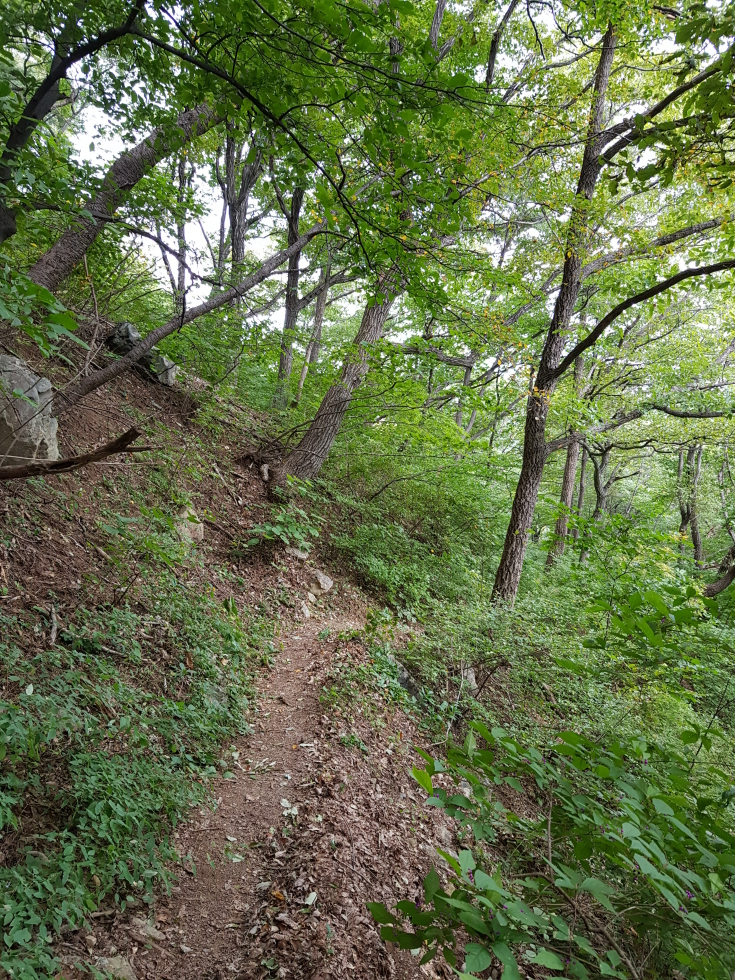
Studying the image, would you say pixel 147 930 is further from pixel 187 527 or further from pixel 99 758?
pixel 187 527

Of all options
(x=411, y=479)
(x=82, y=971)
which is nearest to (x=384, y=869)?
(x=82, y=971)

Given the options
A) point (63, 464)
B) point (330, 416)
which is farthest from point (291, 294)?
point (63, 464)

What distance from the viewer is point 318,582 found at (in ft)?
26.3

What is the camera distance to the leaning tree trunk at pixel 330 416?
28.7 ft

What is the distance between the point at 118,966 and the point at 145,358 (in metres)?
7.72

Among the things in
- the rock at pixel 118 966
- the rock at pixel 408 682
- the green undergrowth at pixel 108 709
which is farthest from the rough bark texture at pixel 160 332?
the rock at pixel 408 682

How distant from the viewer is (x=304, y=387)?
34.4 feet

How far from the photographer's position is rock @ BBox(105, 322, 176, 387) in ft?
23.6

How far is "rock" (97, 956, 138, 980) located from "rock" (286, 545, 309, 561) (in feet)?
18.5

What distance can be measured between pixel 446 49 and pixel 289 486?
8.97 metres

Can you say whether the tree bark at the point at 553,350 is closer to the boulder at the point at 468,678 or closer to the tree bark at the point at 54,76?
the boulder at the point at 468,678

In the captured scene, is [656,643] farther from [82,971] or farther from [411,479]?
[411,479]

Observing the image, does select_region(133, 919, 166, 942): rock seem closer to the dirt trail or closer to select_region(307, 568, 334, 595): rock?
the dirt trail

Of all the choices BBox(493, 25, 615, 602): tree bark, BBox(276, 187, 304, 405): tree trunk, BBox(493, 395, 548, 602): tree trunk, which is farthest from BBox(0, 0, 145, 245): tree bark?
BBox(493, 395, 548, 602): tree trunk
